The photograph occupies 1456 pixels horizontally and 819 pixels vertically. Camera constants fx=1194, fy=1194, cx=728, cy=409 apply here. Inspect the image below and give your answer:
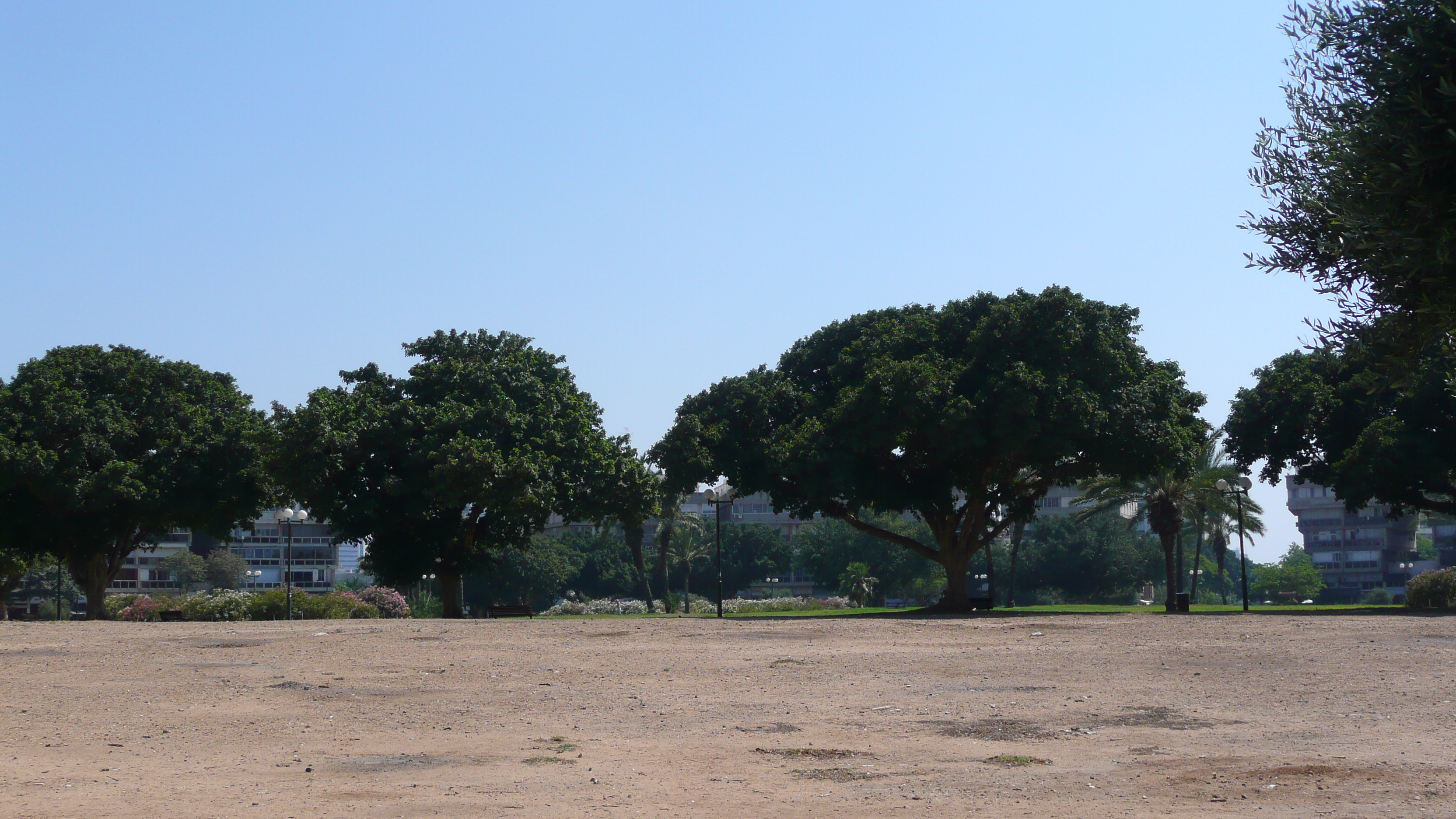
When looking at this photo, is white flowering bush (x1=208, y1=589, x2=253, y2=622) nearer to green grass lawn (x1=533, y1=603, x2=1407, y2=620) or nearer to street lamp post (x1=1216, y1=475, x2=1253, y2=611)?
green grass lawn (x1=533, y1=603, x2=1407, y2=620)

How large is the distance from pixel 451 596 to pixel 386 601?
19.6 ft

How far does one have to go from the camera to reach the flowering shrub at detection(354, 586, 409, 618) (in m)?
45.9

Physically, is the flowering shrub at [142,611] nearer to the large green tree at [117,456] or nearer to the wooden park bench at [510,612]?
the large green tree at [117,456]

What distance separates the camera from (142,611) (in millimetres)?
43531

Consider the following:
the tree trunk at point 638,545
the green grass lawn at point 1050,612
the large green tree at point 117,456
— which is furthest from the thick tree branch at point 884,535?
the large green tree at point 117,456

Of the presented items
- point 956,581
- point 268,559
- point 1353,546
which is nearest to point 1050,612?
point 956,581

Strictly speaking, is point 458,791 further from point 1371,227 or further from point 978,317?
point 978,317

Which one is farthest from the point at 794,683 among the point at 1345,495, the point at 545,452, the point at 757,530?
the point at 757,530

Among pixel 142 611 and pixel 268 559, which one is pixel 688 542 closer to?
pixel 142 611

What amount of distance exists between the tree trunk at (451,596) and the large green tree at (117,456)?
277 inches

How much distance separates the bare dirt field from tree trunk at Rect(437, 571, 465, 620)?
2028 centimetres

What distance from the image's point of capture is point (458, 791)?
8000 mm

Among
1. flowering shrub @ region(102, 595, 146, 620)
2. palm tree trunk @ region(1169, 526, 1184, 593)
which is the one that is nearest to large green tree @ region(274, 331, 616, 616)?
flowering shrub @ region(102, 595, 146, 620)

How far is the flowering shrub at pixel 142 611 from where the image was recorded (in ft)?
139
